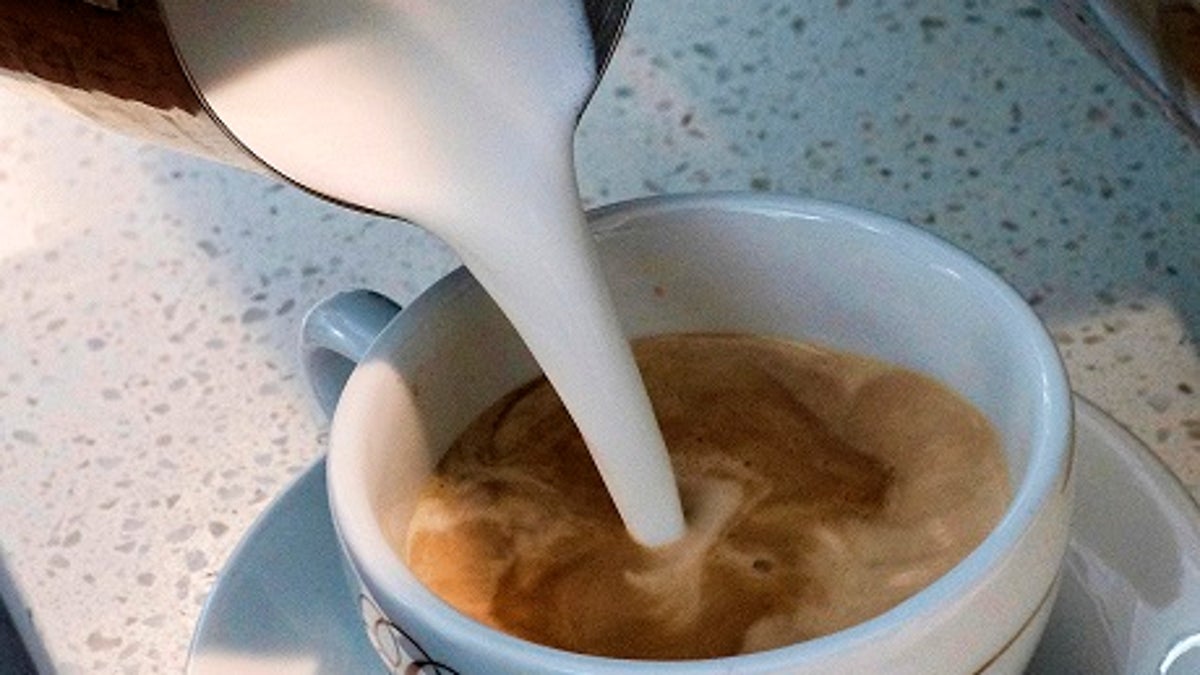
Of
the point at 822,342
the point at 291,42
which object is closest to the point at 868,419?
the point at 822,342

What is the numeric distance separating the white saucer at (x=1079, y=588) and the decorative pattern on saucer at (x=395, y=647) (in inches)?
2.7

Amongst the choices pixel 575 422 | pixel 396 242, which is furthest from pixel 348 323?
pixel 396 242

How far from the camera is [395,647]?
411 millimetres

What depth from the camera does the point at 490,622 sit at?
44 cm

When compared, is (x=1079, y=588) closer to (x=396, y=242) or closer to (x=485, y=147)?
(x=485, y=147)

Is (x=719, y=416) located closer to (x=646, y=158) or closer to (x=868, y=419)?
(x=868, y=419)

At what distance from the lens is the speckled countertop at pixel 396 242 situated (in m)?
0.57

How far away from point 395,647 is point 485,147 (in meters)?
0.12

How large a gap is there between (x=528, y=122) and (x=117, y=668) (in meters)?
0.21

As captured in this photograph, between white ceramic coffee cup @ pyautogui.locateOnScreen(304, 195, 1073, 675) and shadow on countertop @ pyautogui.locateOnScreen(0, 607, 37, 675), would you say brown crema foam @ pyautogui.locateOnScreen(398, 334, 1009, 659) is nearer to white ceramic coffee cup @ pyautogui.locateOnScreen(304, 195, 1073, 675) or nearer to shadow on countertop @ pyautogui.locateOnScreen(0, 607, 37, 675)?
white ceramic coffee cup @ pyautogui.locateOnScreen(304, 195, 1073, 675)

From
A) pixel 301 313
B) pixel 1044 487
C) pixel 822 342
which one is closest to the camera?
pixel 1044 487

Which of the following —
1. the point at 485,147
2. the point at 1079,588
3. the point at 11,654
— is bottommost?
the point at 11,654

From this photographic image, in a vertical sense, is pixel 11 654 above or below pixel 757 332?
below

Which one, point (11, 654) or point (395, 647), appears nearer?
point (395, 647)
